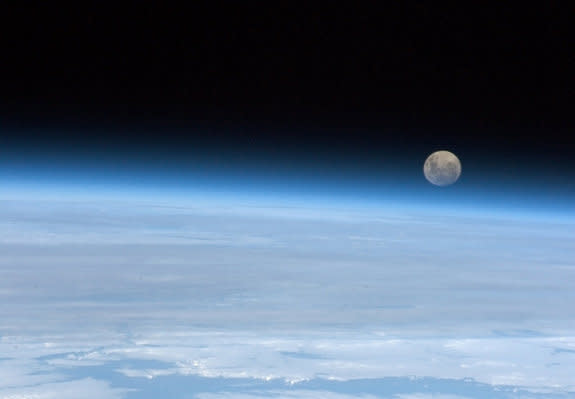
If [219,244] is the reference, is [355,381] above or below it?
below

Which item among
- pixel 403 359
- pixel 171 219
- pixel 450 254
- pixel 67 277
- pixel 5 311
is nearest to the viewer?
pixel 403 359

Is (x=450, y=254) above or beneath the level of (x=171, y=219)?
beneath

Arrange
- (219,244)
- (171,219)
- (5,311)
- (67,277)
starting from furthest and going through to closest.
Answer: (171,219) < (219,244) < (67,277) < (5,311)

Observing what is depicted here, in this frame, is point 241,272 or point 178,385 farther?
point 241,272

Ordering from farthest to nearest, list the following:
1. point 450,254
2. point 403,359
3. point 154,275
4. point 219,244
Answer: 1. point 219,244
2. point 450,254
3. point 154,275
4. point 403,359

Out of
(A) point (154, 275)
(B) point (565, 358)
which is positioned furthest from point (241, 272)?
(B) point (565, 358)

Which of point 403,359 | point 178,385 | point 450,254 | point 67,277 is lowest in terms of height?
point 178,385

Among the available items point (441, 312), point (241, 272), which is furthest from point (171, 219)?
point (441, 312)

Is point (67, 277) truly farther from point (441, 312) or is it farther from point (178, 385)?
point (178, 385)

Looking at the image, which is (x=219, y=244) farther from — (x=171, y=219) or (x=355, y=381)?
(x=355, y=381)
